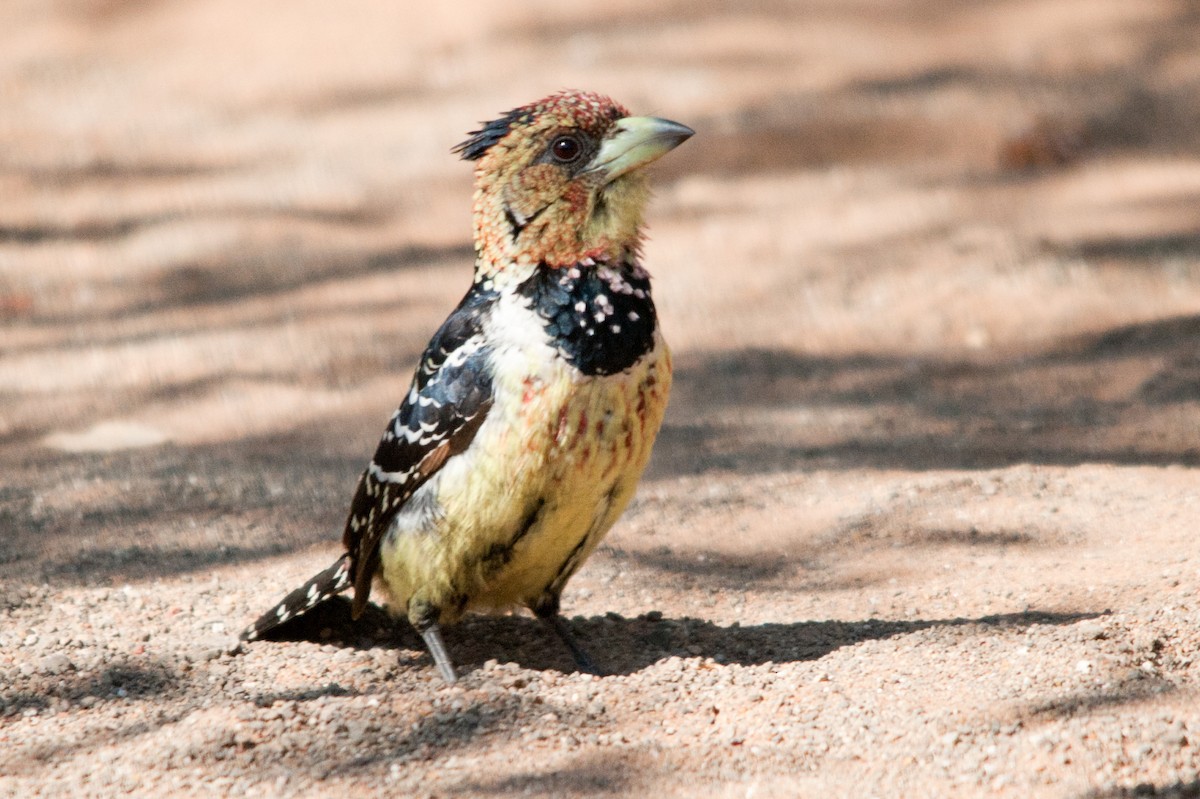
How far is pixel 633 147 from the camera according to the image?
3.88m

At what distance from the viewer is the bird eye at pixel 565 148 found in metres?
3.88

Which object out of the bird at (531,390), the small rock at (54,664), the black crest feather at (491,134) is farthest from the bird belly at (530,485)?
the small rock at (54,664)

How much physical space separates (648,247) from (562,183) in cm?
457

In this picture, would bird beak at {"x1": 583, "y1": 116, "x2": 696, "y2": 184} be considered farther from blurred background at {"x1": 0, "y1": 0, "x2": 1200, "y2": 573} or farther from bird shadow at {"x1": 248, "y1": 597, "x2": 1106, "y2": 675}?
blurred background at {"x1": 0, "y1": 0, "x2": 1200, "y2": 573}

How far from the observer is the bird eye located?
3879mm

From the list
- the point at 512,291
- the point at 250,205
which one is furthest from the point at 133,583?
the point at 250,205

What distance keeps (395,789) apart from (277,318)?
484cm

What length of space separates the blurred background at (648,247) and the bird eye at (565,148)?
6.12ft

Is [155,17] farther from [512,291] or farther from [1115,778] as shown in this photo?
[1115,778]

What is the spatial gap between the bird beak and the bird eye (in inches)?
2.0

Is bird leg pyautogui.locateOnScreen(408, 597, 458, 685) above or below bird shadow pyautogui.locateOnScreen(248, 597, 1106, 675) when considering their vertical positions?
above

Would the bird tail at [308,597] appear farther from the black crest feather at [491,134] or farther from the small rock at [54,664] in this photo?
the black crest feather at [491,134]

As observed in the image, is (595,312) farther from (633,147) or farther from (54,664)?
(54,664)

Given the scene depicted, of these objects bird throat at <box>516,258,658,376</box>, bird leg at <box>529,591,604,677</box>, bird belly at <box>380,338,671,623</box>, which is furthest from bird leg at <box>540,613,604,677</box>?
bird throat at <box>516,258,658,376</box>
